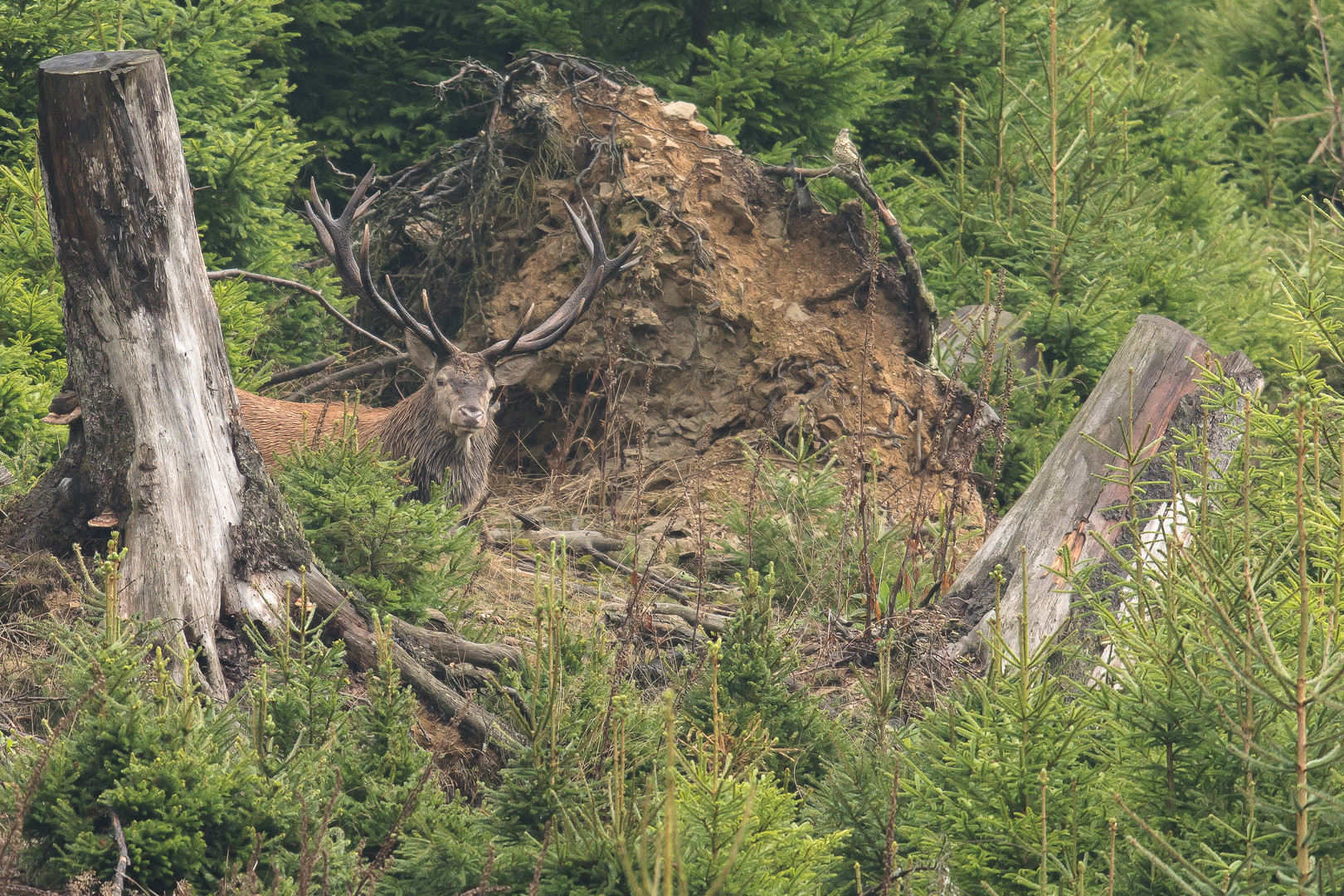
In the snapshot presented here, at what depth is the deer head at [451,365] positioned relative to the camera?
630 centimetres

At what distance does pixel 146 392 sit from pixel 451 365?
2497 mm

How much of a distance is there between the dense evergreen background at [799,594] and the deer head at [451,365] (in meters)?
0.85

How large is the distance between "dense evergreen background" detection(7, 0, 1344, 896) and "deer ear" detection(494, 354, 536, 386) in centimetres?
148

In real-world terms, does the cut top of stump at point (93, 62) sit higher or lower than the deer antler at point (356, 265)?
higher

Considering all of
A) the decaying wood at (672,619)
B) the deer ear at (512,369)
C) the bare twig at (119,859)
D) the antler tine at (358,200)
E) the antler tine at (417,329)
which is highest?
the antler tine at (358,200)

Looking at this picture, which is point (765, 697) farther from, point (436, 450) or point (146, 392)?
point (436, 450)

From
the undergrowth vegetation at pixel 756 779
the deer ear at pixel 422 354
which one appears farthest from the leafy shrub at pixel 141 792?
the deer ear at pixel 422 354

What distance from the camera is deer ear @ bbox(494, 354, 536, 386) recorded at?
262 inches

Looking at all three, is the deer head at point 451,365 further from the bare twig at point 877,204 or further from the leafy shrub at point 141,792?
the leafy shrub at point 141,792

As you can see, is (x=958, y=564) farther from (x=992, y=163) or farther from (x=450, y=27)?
(x=450, y=27)

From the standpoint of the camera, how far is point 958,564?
6.43 metres

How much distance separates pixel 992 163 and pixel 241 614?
23.3 feet

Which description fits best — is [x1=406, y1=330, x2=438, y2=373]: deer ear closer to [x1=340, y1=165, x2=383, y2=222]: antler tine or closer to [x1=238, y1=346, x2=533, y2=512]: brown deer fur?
[x1=238, y1=346, x2=533, y2=512]: brown deer fur

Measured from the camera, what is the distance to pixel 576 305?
6555 millimetres
